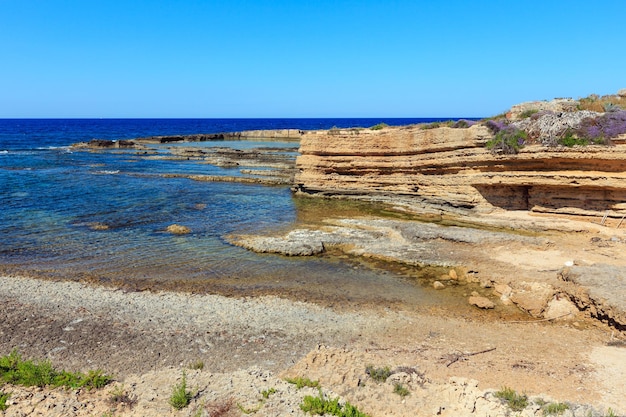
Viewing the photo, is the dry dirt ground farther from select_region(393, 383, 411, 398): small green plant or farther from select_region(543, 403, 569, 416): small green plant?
select_region(543, 403, 569, 416): small green plant

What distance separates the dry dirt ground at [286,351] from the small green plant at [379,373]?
0.51 feet

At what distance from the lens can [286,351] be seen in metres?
10.1

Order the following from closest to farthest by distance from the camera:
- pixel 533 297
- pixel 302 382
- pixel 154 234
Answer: pixel 302 382
pixel 533 297
pixel 154 234

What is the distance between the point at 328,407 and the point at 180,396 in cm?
251

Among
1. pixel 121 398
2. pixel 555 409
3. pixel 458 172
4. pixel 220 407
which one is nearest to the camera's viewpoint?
pixel 555 409

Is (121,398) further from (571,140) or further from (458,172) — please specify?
(571,140)

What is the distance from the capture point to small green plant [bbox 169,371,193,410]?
7.58 metres

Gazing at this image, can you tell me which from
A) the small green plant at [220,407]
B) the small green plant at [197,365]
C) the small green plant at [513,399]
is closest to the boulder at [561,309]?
the small green plant at [513,399]

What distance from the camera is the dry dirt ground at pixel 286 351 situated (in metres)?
7.77

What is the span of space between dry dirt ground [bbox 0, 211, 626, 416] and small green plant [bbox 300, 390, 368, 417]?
0.73 feet

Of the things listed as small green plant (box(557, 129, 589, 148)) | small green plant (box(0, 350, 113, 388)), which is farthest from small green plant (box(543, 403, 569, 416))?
small green plant (box(557, 129, 589, 148))

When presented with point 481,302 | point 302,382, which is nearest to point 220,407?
point 302,382

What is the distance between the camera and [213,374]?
344 inches

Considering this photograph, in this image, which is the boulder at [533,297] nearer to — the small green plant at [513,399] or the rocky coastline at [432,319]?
the rocky coastline at [432,319]
